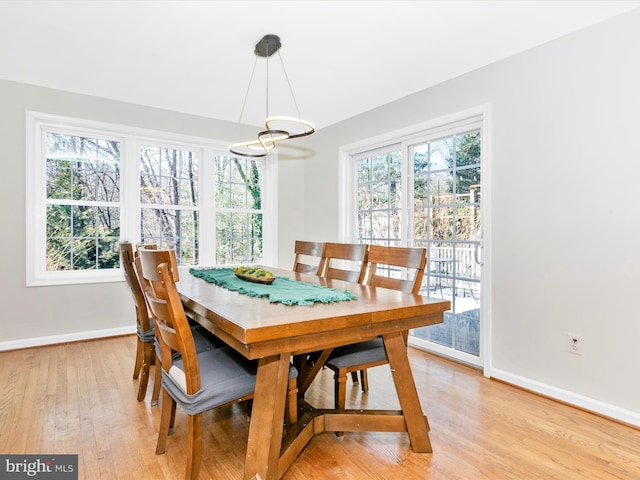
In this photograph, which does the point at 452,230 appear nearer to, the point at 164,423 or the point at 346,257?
the point at 346,257

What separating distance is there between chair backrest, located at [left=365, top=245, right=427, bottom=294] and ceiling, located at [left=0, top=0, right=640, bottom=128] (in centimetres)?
152

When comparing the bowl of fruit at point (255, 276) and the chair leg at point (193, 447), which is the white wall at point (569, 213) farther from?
the chair leg at point (193, 447)

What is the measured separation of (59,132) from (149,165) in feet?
2.81

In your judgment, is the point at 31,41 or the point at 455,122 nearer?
the point at 31,41

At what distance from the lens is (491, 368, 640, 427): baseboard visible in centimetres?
206

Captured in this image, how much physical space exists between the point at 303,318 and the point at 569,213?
6.69 ft

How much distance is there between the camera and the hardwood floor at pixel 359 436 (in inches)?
63.9

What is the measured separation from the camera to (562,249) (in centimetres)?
237

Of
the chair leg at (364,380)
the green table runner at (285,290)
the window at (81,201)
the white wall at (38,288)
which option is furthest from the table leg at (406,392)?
the window at (81,201)

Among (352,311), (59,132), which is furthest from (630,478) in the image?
(59,132)

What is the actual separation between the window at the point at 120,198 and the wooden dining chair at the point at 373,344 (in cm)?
274

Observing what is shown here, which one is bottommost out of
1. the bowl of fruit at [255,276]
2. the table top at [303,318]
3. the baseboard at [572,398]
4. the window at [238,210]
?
the baseboard at [572,398]

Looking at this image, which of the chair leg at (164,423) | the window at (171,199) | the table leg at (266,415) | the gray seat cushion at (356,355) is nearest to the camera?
the table leg at (266,415)

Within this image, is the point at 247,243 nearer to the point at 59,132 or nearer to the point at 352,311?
the point at 59,132
